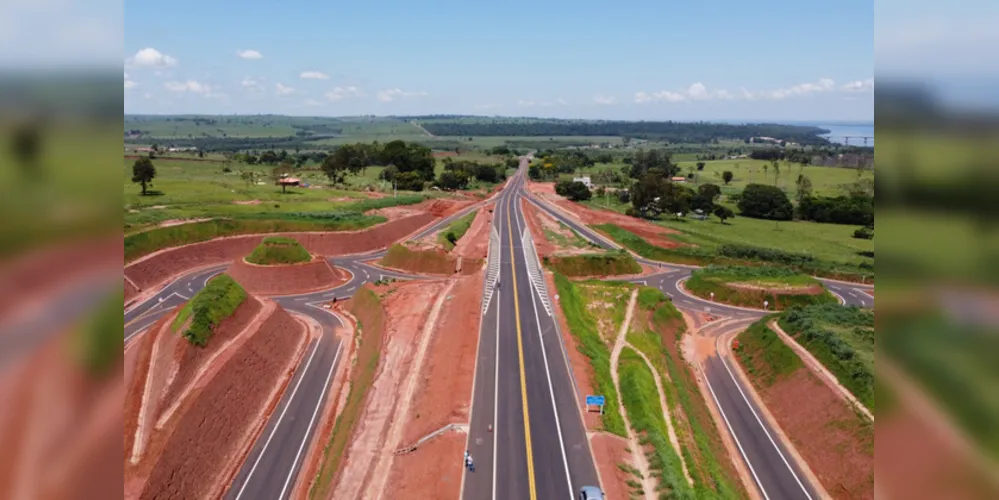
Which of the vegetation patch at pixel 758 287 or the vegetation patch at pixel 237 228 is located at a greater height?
the vegetation patch at pixel 237 228

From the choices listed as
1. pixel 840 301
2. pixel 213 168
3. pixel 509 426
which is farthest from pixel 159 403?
pixel 213 168

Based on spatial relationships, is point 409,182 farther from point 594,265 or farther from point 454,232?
point 594,265

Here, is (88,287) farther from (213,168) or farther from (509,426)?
(213,168)

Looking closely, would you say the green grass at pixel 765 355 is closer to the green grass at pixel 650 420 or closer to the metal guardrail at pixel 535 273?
the green grass at pixel 650 420

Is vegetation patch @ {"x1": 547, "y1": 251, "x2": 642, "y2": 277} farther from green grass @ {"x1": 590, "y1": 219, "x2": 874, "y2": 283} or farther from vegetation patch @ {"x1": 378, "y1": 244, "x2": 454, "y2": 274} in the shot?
vegetation patch @ {"x1": 378, "y1": 244, "x2": 454, "y2": 274}

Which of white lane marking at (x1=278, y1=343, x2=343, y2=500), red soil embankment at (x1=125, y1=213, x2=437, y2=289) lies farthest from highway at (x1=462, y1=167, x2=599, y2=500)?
red soil embankment at (x1=125, y1=213, x2=437, y2=289)

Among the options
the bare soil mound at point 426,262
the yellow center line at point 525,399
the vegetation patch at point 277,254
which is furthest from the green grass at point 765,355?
the vegetation patch at point 277,254

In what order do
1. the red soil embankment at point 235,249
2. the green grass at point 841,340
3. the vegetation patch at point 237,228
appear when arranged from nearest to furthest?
the green grass at point 841,340 → the red soil embankment at point 235,249 → the vegetation patch at point 237,228
